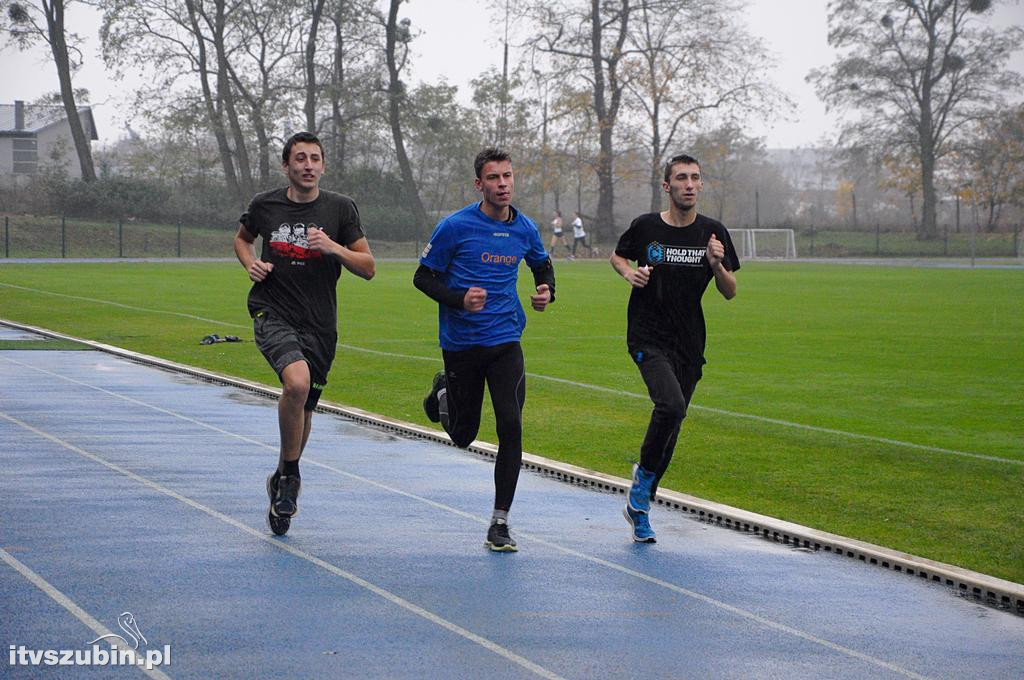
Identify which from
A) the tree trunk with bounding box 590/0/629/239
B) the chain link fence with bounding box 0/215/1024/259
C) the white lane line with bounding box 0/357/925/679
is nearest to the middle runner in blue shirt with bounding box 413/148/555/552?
the white lane line with bounding box 0/357/925/679

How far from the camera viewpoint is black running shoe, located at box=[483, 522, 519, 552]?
7.05 metres

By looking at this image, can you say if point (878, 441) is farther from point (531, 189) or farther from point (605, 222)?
point (531, 189)

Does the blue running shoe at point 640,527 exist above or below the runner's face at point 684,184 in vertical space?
below

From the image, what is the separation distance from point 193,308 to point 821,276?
81.7ft

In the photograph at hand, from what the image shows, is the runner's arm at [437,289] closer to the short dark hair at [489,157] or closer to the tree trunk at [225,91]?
the short dark hair at [489,157]

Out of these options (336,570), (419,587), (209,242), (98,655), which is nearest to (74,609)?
(98,655)

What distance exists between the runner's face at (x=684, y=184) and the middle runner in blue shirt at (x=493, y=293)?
2.63 feet

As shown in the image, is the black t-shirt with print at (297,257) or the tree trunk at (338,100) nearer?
the black t-shirt with print at (297,257)

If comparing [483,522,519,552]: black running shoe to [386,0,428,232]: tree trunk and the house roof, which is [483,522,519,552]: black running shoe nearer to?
[386,0,428,232]: tree trunk

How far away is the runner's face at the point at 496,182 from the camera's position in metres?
7.12

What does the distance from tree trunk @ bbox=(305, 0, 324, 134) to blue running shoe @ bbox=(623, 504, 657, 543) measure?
61.4 metres

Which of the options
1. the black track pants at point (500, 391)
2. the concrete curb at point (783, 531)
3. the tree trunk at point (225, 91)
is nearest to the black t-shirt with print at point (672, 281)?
the black track pants at point (500, 391)

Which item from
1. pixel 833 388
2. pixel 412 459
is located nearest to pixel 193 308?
pixel 833 388

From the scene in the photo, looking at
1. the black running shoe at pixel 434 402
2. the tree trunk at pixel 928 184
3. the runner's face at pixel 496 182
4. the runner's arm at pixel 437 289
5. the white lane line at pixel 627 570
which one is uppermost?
the tree trunk at pixel 928 184
